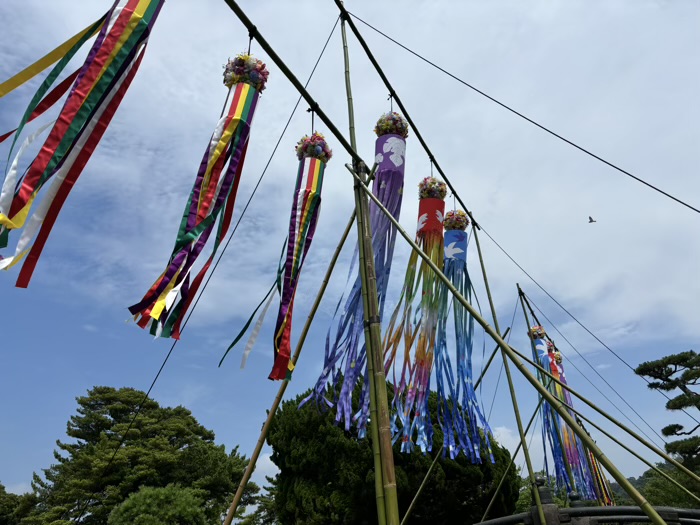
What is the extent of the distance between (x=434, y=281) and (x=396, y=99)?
206cm

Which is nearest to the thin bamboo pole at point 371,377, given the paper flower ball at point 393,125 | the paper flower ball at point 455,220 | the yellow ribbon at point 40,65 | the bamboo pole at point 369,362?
the bamboo pole at point 369,362

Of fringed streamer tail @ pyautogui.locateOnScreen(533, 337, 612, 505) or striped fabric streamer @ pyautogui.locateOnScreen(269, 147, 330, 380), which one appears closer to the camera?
striped fabric streamer @ pyautogui.locateOnScreen(269, 147, 330, 380)

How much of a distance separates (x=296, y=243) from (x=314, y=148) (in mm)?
1110

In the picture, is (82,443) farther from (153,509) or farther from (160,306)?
(160,306)

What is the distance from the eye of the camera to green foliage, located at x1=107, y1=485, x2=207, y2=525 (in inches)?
455

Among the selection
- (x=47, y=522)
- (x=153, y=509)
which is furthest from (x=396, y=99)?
(x=47, y=522)

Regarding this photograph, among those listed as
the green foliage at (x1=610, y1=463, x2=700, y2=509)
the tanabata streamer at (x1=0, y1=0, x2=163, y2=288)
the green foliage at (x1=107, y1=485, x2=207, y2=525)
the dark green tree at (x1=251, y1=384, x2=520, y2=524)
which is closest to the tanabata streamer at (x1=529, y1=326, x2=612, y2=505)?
the dark green tree at (x1=251, y1=384, x2=520, y2=524)

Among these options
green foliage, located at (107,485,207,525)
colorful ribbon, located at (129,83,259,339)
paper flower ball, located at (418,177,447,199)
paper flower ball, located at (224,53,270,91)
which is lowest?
green foliage, located at (107,485,207,525)

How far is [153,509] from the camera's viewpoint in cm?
1167

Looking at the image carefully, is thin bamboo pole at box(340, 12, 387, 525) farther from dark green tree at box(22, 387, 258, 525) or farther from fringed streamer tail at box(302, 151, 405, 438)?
dark green tree at box(22, 387, 258, 525)

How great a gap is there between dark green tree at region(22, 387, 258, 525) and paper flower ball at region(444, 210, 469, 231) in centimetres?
1262

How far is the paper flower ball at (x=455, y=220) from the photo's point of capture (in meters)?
6.56

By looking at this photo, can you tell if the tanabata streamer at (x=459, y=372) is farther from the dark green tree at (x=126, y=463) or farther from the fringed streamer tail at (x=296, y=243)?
the dark green tree at (x=126, y=463)

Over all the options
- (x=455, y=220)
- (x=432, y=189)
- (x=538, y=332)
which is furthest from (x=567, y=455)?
(x=432, y=189)
